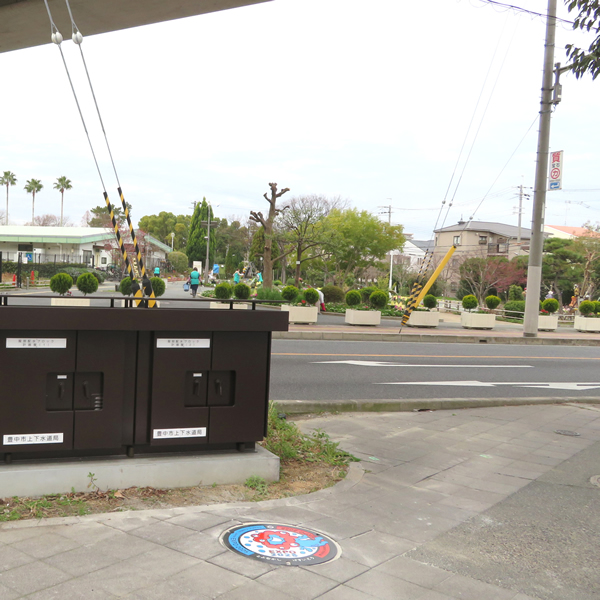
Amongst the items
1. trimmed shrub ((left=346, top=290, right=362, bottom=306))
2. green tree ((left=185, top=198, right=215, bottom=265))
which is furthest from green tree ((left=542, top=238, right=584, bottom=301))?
green tree ((left=185, top=198, right=215, bottom=265))

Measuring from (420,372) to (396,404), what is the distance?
168 inches

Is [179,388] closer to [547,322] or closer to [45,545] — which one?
[45,545]

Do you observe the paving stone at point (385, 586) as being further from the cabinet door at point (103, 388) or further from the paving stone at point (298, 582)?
the cabinet door at point (103, 388)

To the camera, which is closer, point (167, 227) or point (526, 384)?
point (526, 384)

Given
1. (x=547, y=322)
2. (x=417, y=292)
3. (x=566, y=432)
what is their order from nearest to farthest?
(x=566, y=432) < (x=417, y=292) < (x=547, y=322)

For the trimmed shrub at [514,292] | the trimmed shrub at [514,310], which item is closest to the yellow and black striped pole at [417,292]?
the trimmed shrub at [514,310]

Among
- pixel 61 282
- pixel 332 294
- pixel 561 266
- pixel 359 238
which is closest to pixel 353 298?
pixel 332 294

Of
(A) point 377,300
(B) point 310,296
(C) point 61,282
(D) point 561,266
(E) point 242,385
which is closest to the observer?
(E) point 242,385

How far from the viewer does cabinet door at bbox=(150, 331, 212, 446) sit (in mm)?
4508

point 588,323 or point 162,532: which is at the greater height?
point 588,323

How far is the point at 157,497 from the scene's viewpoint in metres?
4.34

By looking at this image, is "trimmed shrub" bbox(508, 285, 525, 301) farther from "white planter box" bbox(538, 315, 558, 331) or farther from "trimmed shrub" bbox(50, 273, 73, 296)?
"trimmed shrub" bbox(50, 273, 73, 296)

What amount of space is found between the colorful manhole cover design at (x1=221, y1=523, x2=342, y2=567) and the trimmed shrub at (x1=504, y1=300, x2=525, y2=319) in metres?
32.9

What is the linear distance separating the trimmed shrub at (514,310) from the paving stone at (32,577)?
112 ft
